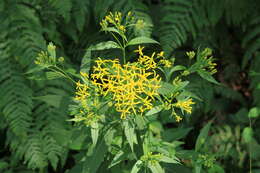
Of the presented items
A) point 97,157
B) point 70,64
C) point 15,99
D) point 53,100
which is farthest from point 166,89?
point 15,99

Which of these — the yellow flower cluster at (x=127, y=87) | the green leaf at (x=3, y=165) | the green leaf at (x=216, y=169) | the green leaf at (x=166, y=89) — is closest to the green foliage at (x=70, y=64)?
the green leaf at (x=3, y=165)

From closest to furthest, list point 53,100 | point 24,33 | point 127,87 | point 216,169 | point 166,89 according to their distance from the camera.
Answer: point 127,87 < point 166,89 < point 53,100 < point 216,169 < point 24,33

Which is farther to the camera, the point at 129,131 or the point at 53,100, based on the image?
the point at 53,100

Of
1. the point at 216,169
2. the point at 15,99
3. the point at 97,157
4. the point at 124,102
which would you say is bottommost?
the point at 216,169

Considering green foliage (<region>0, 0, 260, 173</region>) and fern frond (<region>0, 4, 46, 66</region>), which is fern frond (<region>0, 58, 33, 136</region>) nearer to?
green foliage (<region>0, 0, 260, 173</region>)

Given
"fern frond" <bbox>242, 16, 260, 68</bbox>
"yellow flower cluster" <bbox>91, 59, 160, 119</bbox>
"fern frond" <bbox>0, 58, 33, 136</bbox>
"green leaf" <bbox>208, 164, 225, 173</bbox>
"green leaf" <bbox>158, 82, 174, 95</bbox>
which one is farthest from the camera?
"fern frond" <bbox>242, 16, 260, 68</bbox>

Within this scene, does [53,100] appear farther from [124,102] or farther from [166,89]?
[166,89]

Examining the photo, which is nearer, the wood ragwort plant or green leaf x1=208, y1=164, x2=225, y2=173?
the wood ragwort plant

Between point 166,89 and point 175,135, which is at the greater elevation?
point 166,89

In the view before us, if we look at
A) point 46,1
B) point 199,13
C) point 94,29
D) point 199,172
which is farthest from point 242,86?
point 46,1

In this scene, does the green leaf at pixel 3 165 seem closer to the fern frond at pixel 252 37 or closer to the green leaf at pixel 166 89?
the green leaf at pixel 166 89

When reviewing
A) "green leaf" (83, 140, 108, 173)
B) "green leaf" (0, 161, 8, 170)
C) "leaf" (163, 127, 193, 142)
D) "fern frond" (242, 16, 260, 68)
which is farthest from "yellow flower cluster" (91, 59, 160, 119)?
"fern frond" (242, 16, 260, 68)

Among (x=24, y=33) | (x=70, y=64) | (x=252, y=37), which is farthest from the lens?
(x=252, y=37)

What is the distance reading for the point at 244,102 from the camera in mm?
4297
